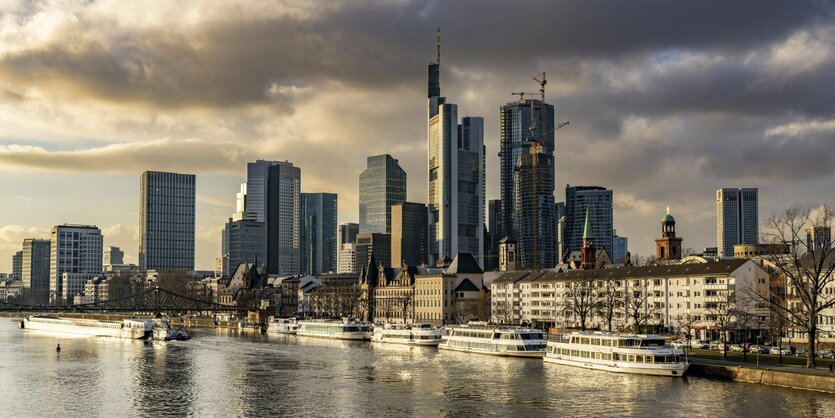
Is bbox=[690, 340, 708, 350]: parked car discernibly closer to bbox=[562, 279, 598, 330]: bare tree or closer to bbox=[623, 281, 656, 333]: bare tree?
bbox=[623, 281, 656, 333]: bare tree

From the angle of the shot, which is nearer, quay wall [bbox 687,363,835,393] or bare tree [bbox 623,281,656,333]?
quay wall [bbox 687,363,835,393]

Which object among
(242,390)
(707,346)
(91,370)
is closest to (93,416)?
(242,390)

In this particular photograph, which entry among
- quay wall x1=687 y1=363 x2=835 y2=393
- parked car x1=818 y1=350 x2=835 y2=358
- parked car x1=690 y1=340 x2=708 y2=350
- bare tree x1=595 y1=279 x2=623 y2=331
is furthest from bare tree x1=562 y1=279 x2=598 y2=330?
quay wall x1=687 y1=363 x2=835 y2=393

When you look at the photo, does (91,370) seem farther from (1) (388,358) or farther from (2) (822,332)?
(2) (822,332)

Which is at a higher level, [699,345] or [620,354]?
[620,354]

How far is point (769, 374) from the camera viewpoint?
314 feet

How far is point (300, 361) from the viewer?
440 feet

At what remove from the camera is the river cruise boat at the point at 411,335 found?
171625 millimetres

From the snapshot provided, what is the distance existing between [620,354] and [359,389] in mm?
31418

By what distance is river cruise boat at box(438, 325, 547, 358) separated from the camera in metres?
139

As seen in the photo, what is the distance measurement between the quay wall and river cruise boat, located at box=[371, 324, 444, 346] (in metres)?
69.7

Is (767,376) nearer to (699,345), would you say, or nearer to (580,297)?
(699,345)

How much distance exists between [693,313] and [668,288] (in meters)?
8.84

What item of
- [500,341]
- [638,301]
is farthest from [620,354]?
[638,301]
